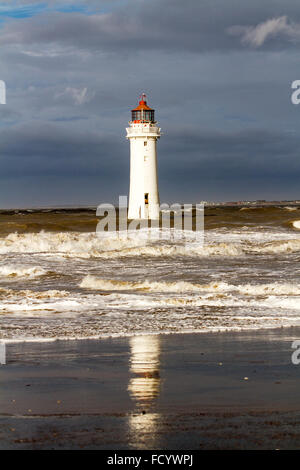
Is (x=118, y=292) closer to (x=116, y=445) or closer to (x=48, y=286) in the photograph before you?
(x=48, y=286)

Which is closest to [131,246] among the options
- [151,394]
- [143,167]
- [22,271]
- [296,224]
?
[22,271]

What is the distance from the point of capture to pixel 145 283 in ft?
53.9

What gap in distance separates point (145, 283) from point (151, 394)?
413 inches

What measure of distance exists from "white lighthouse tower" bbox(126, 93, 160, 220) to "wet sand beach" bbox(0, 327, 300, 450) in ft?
93.4

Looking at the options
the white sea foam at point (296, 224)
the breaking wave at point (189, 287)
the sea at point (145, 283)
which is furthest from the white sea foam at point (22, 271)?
the white sea foam at point (296, 224)

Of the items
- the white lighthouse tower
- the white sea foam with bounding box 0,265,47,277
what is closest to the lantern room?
the white lighthouse tower

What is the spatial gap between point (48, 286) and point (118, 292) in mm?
2273

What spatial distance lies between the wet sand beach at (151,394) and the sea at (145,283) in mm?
1390

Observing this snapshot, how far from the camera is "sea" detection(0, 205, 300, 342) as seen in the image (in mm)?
10586

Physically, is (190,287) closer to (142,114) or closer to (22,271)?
(22,271)

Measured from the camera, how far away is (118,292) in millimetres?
15375

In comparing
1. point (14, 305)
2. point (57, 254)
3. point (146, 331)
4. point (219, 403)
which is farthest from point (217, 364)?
point (57, 254)

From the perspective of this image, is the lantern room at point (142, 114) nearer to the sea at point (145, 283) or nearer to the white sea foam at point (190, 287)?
the sea at point (145, 283)

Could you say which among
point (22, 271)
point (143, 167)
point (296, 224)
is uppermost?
point (143, 167)
